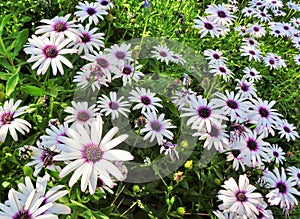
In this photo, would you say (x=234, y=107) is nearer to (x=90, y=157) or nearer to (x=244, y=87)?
(x=244, y=87)

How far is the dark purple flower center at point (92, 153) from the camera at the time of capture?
115cm

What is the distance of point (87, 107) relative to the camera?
1.80 metres

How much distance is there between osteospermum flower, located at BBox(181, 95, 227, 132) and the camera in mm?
1780

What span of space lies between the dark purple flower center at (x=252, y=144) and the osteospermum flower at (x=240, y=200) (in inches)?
11.0

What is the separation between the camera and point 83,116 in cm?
173

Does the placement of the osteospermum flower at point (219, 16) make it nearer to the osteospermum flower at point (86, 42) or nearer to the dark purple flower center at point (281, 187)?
the osteospermum flower at point (86, 42)

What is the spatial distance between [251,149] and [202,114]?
34 cm

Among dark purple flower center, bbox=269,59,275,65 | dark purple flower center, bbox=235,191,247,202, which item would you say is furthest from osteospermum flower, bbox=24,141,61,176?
dark purple flower center, bbox=269,59,275,65

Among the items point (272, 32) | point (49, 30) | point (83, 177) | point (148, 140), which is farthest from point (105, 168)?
point (272, 32)

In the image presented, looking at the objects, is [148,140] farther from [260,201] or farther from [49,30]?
[49,30]

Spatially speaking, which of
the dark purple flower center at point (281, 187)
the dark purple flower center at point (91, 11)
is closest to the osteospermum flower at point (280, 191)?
the dark purple flower center at point (281, 187)

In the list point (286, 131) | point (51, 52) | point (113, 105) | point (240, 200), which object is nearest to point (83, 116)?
point (113, 105)

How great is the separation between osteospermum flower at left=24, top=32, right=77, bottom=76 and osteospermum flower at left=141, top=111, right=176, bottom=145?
0.50 metres

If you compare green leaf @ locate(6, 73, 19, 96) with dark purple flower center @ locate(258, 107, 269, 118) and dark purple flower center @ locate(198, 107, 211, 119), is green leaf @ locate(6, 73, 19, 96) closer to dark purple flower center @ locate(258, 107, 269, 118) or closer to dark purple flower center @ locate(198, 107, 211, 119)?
dark purple flower center @ locate(198, 107, 211, 119)
